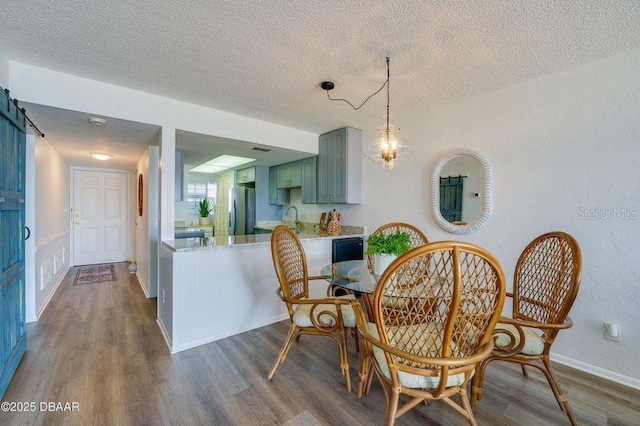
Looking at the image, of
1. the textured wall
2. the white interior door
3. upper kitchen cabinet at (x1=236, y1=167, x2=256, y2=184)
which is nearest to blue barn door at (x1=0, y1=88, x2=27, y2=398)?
the textured wall

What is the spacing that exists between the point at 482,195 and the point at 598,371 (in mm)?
1577

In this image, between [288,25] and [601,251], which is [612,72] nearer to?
[601,251]

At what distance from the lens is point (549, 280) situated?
180 centimetres

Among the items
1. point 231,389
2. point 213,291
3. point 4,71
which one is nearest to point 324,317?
point 231,389

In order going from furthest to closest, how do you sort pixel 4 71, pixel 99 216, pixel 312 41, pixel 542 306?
pixel 99 216 < pixel 4 71 < pixel 312 41 < pixel 542 306

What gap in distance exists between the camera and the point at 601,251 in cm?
212

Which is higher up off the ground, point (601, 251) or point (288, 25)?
point (288, 25)

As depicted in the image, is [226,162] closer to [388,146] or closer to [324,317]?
[388,146]

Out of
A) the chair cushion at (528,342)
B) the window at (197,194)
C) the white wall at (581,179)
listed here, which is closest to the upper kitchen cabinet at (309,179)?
the white wall at (581,179)

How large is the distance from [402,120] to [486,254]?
2.67m

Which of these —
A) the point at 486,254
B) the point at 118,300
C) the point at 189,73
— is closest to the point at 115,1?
the point at 189,73

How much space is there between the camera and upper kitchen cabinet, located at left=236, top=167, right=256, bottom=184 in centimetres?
549

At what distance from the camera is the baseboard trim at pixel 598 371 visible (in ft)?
6.49

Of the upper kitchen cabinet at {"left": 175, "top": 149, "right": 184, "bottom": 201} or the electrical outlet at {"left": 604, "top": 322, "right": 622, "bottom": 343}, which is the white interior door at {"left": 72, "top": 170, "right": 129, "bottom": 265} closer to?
the upper kitchen cabinet at {"left": 175, "top": 149, "right": 184, "bottom": 201}
